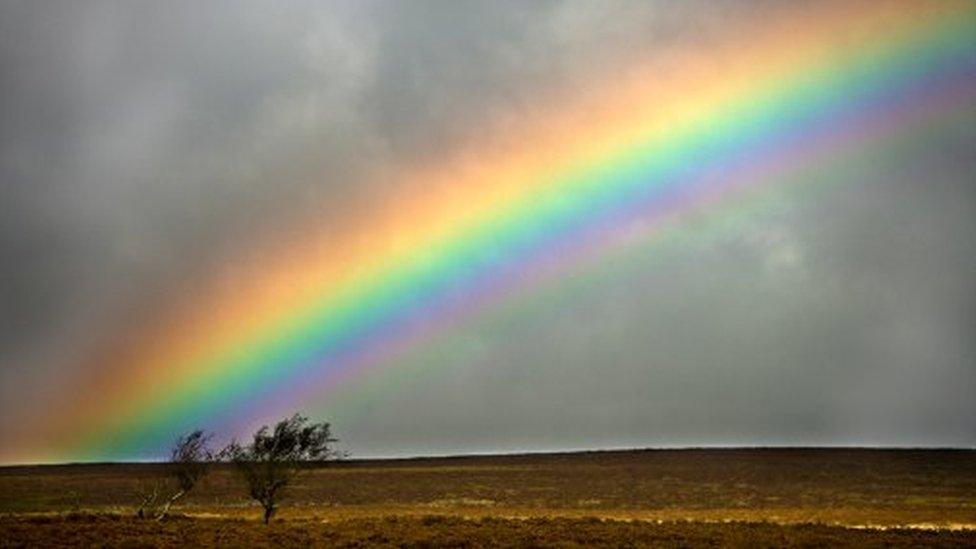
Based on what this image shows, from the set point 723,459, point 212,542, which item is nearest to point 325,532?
point 212,542

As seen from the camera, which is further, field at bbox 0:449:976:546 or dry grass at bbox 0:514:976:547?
field at bbox 0:449:976:546

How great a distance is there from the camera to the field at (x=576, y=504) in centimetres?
3350

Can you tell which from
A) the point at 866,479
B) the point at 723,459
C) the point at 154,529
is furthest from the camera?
the point at 723,459

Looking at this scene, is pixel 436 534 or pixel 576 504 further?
pixel 576 504

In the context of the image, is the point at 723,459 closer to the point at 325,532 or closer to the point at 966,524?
the point at 966,524

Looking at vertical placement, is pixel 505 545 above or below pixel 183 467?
below

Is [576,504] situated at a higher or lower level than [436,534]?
lower

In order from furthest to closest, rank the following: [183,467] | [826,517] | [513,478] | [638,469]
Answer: [638,469] < [513,478] < [826,517] < [183,467]

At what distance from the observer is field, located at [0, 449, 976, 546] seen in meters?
33.5

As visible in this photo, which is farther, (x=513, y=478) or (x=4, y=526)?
(x=513, y=478)

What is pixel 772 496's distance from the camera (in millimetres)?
79312

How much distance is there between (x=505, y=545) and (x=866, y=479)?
81711mm

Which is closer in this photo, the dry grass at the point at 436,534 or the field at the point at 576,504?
the dry grass at the point at 436,534

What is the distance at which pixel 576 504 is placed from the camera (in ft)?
246
